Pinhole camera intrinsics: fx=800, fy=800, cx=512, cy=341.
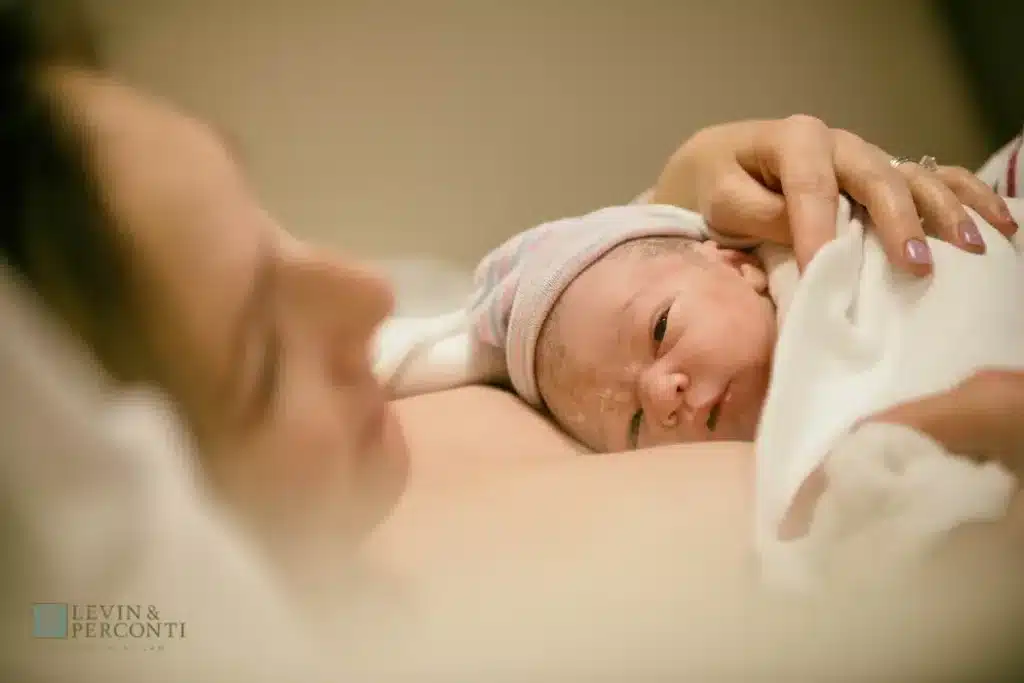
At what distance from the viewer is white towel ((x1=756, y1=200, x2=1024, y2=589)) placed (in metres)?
0.32

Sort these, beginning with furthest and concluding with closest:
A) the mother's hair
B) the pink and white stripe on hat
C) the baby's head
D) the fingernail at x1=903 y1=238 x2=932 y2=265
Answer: the pink and white stripe on hat, the baby's head, the fingernail at x1=903 y1=238 x2=932 y2=265, the mother's hair

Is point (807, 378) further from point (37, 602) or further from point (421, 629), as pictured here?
point (37, 602)

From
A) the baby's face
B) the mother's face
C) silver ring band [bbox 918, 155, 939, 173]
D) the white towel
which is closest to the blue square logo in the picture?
the mother's face

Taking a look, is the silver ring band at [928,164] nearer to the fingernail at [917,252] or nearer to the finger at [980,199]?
the finger at [980,199]

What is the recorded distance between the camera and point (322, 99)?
14.9 inches

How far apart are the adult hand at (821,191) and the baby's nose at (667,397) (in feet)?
0.39

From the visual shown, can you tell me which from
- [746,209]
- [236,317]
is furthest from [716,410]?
[236,317]

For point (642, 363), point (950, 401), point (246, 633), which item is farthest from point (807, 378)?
point (246, 633)

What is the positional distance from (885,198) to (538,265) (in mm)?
292

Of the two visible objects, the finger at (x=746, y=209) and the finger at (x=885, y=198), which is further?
the finger at (x=746, y=209)

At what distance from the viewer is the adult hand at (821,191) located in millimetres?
489

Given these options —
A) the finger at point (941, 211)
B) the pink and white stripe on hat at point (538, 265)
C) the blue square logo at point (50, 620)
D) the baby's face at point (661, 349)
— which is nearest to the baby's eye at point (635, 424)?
the baby's face at point (661, 349)

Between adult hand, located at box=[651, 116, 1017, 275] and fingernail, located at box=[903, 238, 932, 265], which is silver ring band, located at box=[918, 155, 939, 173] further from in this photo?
fingernail, located at box=[903, 238, 932, 265]

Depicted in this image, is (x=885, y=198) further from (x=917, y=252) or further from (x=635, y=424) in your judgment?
(x=635, y=424)
